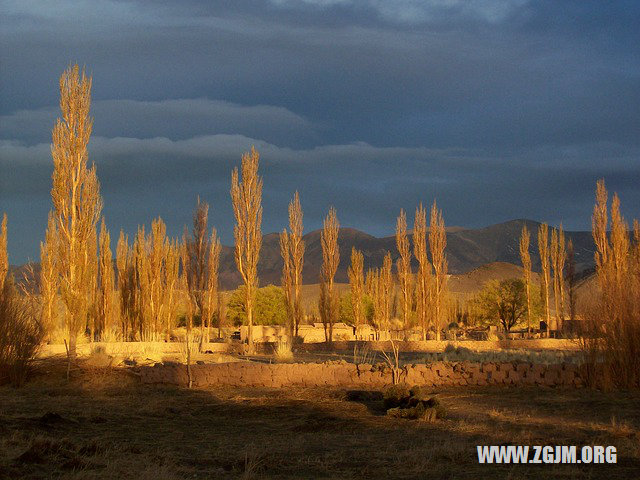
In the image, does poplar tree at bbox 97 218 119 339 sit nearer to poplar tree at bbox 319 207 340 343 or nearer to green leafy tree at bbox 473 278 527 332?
poplar tree at bbox 319 207 340 343

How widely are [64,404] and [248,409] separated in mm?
3582

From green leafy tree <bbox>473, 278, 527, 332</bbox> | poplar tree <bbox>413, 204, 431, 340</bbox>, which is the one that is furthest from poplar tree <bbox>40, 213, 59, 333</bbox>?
green leafy tree <bbox>473, 278, 527, 332</bbox>

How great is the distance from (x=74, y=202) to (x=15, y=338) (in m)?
4.89

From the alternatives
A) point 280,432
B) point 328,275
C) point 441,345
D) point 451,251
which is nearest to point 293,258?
point 328,275

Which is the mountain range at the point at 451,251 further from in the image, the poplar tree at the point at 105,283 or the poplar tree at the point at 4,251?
the poplar tree at the point at 4,251

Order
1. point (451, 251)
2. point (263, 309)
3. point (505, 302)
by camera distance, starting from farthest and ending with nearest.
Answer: point (451, 251) → point (505, 302) → point (263, 309)

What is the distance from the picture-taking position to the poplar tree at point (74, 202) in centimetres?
1928

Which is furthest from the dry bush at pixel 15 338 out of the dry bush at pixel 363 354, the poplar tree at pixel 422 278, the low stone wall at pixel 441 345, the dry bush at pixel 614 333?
the poplar tree at pixel 422 278

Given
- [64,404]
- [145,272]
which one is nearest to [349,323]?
[145,272]

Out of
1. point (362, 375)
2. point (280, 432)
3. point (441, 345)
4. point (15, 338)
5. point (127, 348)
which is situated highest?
point (15, 338)

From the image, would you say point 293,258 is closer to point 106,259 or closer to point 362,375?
point 106,259

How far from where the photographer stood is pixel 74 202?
19.9 metres

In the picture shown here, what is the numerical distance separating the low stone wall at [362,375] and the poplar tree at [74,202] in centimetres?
372

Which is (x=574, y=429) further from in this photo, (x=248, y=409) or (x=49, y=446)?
(x=49, y=446)
